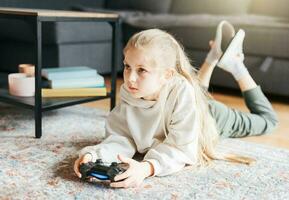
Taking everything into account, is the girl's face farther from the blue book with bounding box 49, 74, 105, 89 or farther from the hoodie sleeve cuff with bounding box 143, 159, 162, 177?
the blue book with bounding box 49, 74, 105, 89

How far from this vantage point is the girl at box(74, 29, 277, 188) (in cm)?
102

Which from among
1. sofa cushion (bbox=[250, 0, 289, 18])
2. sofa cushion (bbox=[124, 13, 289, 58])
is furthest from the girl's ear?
sofa cushion (bbox=[250, 0, 289, 18])

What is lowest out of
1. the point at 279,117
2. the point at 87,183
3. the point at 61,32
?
the point at 279,117

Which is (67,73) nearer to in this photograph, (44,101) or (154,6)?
(44,101)

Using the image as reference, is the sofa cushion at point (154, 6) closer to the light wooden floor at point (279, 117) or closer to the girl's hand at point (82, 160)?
the light wooden floor at point (279, 117)

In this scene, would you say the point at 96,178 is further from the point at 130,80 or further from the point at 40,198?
the point at 130,80

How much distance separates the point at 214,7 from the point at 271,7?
0.38 metres

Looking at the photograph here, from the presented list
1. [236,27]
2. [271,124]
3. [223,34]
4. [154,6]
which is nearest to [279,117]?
[271,124]

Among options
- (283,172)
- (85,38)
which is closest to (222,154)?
(283,172)

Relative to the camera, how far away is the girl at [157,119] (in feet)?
3.34

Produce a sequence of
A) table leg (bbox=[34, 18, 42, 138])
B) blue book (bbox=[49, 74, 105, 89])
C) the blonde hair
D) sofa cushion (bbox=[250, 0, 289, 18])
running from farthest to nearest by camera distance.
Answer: sofa cushion (bbox=[250, 0, 289, 18]) < blue book (bbox=[49, 74, 105, 89]) < table leg (bbox=[34, 18, 42, 138]) < the blonde hair

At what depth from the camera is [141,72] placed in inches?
40.6

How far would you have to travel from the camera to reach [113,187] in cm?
94

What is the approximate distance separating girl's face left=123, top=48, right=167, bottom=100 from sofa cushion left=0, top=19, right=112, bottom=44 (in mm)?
1149
